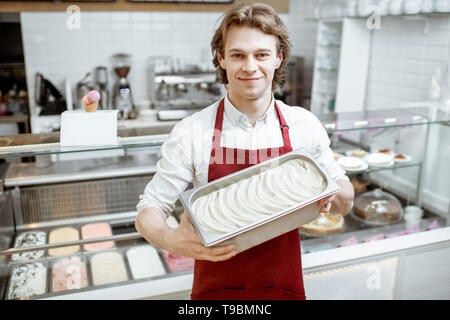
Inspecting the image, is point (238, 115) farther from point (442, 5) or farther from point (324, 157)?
point (442, 5)

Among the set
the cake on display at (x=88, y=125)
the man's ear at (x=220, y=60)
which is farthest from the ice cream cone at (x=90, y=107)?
the man's ear at (x=220, y=60)

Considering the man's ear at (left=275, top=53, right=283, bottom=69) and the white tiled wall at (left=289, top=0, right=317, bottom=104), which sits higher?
the white tiled wall at (left=289, top=0, right=317, bottom=104)

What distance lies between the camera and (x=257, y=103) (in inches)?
54.2

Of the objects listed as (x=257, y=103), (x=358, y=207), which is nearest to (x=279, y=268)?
(x=257, y=103)

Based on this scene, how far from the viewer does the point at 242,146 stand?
1420 millimetres

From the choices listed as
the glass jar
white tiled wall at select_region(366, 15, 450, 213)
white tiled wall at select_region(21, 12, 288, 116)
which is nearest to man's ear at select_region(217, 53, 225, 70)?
white tiled wall at select_region(366, 15, 450, 213)

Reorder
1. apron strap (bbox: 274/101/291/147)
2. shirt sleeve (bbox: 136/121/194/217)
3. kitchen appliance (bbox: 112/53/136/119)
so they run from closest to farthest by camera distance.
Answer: shirt sleeve (bbox: 136/121/194/217) → apron strap (bbox: 274/101/291/147) → kitchen appliance (bbox: 112/53/136/119)

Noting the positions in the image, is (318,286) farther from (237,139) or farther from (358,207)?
(237,139)

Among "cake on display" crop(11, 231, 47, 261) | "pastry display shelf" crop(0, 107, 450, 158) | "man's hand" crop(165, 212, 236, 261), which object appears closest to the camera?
"man's hand" crop(165, 212, 236, 261)

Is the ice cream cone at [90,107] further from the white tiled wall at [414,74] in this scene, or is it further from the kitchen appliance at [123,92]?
the kitchen appliance at [123,92]

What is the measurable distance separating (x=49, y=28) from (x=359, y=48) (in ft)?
10.8

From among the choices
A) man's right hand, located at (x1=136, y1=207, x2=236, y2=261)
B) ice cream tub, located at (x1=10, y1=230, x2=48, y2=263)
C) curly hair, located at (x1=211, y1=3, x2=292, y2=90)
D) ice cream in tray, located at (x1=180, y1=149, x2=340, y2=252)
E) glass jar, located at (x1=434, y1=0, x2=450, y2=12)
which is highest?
glass jar, located at (x1=434, y1=0, x2=450, y2=12)

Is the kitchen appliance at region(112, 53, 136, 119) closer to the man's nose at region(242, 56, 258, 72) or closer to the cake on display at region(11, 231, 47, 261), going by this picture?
the cake on display at region(11, 231, 47, 261)

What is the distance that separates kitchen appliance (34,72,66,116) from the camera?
172 inches
